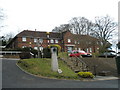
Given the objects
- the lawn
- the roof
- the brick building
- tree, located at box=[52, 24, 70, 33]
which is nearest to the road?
the lawn

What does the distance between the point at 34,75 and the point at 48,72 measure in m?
1.49

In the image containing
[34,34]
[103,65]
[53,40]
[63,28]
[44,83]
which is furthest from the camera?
[63,28]

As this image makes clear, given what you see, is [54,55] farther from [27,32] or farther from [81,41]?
[27,32]

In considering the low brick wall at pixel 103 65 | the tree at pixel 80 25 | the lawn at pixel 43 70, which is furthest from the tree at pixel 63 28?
the lawn at pixel 43 70

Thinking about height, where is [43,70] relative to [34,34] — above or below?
below

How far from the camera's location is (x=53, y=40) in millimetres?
51094

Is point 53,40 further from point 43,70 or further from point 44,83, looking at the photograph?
point 44,83

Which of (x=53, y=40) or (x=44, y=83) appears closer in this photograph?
(x=44, y=83)

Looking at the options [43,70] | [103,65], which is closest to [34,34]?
[103,65]

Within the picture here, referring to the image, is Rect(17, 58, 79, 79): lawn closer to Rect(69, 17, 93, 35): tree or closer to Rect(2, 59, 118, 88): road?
Rect(2, 59, 118, 88): road

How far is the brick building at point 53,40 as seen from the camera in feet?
137

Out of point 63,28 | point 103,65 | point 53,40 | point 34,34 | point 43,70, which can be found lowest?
point 103,65

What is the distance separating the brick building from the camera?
41.9 meters

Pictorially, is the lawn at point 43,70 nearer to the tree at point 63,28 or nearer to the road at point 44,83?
the road at point 44,83
